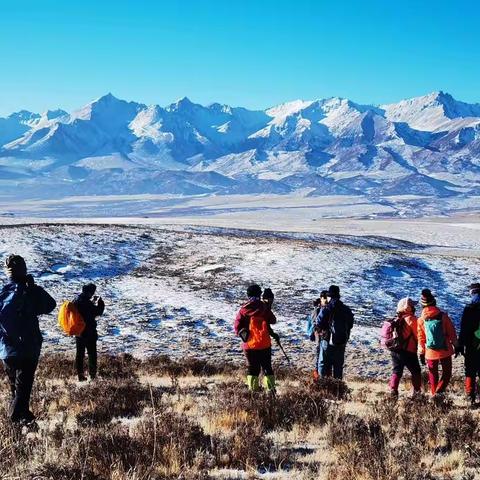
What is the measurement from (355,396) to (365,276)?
1717 cm

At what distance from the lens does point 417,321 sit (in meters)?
10.4

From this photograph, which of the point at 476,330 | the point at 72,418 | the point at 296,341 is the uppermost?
the point at 476,330

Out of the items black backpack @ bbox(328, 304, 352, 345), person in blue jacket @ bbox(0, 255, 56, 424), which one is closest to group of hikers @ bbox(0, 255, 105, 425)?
person in blue jacket @ bbox(0, 255, 56, 424)

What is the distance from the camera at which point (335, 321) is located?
11086 millimetres

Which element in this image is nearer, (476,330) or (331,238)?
(476,330)

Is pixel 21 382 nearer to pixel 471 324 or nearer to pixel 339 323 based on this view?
pixel 339 323

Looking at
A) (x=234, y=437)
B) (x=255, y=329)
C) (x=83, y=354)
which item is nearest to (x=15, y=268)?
(x=234, y=437)

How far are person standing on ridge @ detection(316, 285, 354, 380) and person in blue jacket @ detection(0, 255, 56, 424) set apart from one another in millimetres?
5653

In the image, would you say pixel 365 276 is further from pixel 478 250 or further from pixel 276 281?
pixel 478 250

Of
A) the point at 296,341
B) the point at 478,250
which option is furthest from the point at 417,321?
the point at 478,250

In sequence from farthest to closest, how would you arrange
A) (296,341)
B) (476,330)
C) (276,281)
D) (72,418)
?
(276,281), (296,341), (476,330), (72,418)

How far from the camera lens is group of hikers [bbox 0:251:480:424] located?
6.95 metres

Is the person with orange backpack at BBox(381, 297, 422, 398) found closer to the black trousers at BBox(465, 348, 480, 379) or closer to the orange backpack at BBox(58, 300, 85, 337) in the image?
the black trousers at BBox(465, 348, 480, 379)

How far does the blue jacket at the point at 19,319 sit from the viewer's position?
6.89 metres
